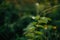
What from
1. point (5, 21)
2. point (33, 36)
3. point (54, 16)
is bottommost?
point (33, 36)

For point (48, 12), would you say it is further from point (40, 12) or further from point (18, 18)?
point (18, 18)

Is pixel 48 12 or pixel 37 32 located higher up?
pixel 48 12

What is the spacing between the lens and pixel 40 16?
2232 mm

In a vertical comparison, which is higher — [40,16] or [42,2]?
[42,2]

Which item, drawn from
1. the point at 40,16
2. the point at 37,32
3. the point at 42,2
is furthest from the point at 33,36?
the point at 42,2

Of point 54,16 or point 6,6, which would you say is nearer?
point 54,16

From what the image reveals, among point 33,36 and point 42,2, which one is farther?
point 42,2

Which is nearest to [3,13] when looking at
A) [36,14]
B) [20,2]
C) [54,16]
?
[20,2]

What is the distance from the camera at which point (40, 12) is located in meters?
2.26

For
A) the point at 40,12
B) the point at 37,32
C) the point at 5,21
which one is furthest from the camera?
the point at 5,21

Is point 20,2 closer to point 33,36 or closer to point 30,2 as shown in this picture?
point 30,2

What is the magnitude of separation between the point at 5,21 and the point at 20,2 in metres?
0.29

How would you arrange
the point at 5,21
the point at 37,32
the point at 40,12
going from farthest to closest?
the point at 5,21 → the point at 40,12 → the point at 37,32

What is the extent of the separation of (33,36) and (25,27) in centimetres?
25
